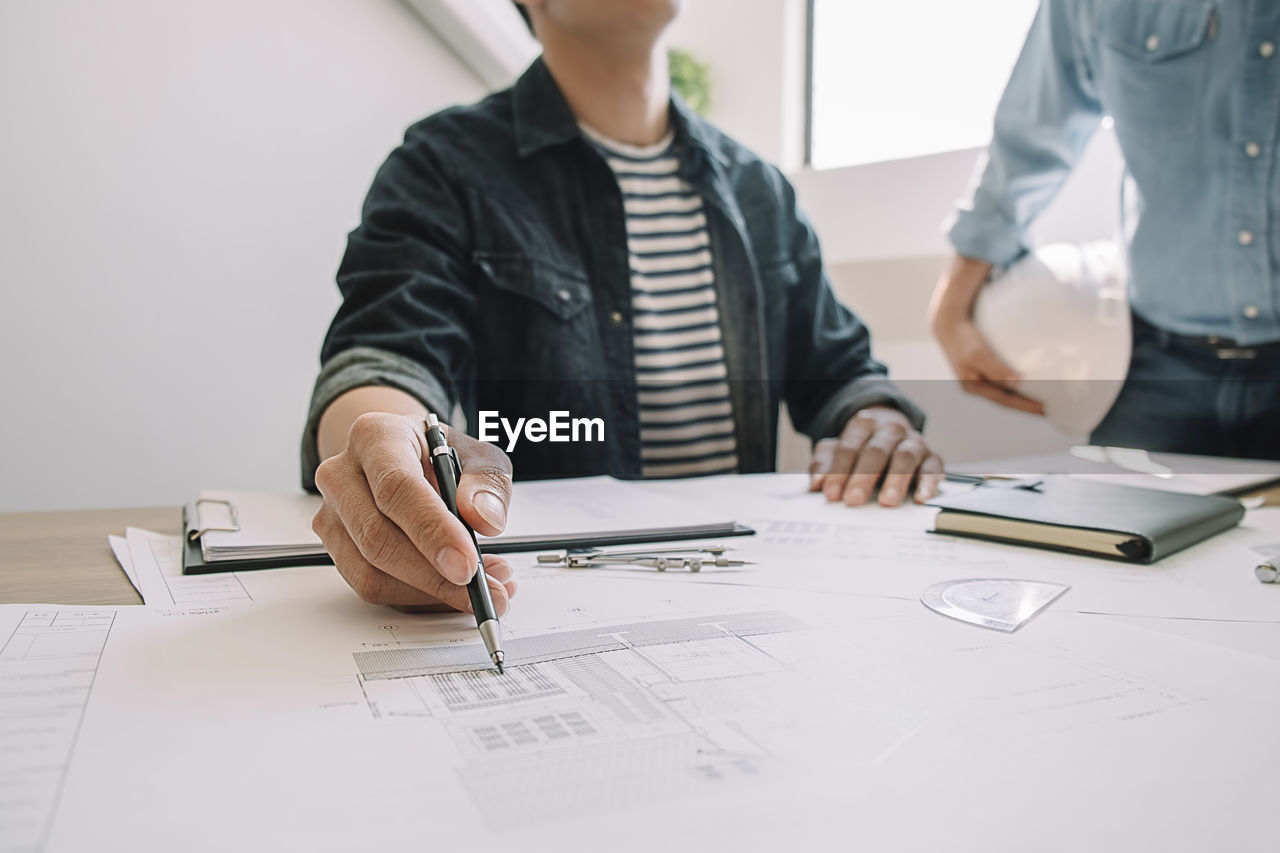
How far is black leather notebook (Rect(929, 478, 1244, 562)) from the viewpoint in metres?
0.43

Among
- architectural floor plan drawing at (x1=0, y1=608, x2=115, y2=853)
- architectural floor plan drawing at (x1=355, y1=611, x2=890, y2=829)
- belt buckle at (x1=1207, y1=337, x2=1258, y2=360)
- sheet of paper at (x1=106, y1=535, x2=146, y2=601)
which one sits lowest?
sheet of paper at (x1=106, y1=535, x2=146, y2=601)

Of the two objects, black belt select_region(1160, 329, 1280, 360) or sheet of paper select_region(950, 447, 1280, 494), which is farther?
black belt select_region(1160, 329, 1280, 360)

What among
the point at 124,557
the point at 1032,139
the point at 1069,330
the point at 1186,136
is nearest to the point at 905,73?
the point at 1032,139

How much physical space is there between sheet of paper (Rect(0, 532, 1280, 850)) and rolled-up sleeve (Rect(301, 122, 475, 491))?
0.22 m

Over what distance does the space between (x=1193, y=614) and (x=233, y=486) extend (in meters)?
0.99

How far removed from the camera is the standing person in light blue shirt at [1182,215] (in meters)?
0.77

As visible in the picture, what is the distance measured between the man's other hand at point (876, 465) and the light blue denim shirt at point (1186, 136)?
0.37 metres

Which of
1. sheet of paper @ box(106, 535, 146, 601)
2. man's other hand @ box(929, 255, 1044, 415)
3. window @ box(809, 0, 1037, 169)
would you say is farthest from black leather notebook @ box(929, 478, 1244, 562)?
window @ box(809, 0, 1037, 169)

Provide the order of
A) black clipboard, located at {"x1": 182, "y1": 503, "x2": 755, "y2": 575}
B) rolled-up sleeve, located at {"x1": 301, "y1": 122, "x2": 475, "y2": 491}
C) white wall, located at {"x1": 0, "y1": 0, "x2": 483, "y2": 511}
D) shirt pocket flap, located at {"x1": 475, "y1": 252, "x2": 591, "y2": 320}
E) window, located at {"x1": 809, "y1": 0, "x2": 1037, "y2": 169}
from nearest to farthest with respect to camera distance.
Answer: black clipboard, located at {"x1": 182, "y1": 503, "x2": 755, "y2": 575} → rolled-up sleeve, located at {"x1": 301, "y1": 122, "x2": 475, "y2": 491} → shirt pocket flap, located at {"x1": 475, "y1": 252, "x2": 591, "y2": 320} → white wall, located at {"x1": 0, "y1": 0, "x2": 483, "y2": 511} → window, located at {"x1": 809, "y1": 0, "x2": 1037, "y2": 169}

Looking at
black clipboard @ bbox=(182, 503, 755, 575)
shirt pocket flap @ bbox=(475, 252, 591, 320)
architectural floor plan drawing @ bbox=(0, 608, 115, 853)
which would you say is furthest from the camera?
shirt pocket flap @ bbox=(475, 252, 591, 320)

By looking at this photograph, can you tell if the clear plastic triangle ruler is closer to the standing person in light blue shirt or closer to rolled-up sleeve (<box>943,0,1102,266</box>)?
the standing person in light blue shirt

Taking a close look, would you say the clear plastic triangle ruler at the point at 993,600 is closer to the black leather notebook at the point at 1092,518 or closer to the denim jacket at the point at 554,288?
the black leather notebook at the point at 1092,518

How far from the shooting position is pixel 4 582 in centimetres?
38

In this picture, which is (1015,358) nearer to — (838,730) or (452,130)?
(452,130)
